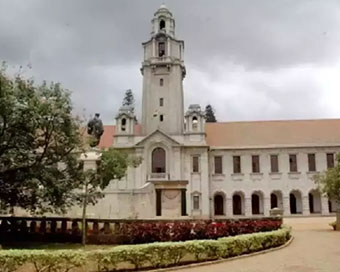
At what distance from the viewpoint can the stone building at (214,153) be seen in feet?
141

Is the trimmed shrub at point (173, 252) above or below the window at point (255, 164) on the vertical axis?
below

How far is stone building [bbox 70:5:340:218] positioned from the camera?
43.0 metres

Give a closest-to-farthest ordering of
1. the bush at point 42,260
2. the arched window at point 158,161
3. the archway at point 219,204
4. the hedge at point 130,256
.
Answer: the bush at point 42,260, the hedge at point 130,256, the arched window at point 158,161, the archway at point 219,204

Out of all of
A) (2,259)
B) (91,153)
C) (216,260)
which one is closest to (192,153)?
(91,153)

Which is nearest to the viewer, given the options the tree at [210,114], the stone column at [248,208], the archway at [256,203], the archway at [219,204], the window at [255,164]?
the stone column at [248,208]

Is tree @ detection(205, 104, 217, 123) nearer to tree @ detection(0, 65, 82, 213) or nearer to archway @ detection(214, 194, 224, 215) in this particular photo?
archway @ detection(214, 194, 224, 215)

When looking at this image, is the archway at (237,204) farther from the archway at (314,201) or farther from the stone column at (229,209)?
the archway at (314,201)

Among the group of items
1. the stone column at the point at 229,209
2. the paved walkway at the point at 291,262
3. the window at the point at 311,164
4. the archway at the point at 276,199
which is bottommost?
the paved walkway at the point at 291,262

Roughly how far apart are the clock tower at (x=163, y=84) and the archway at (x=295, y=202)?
13306 millimetres

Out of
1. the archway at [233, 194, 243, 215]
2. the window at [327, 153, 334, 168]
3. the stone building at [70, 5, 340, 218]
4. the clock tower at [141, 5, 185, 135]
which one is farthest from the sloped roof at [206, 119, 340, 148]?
the archway at [233, 194, 243, 215]

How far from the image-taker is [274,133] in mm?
46219

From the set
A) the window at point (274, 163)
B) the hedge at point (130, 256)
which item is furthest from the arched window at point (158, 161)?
the hedge at point (130, 256)

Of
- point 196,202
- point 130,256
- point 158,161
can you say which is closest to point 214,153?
point 196,202

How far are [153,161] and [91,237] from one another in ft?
86.9
